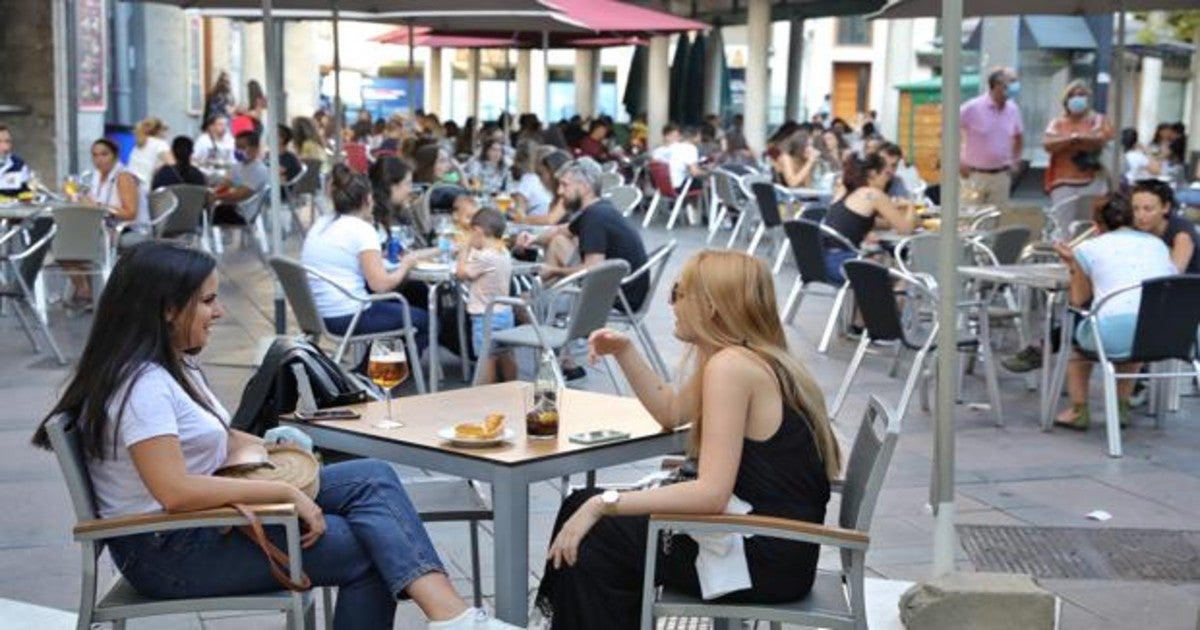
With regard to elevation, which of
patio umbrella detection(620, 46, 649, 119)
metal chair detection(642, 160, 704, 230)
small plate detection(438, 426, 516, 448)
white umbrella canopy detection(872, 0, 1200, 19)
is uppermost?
white umbrella canopy detection(872, 0, 1200, 19)

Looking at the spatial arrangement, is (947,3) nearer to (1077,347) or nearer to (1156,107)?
(1077,347)

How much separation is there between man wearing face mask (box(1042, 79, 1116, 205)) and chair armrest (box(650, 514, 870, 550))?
30.9ft

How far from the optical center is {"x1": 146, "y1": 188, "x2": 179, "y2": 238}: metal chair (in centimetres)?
1154

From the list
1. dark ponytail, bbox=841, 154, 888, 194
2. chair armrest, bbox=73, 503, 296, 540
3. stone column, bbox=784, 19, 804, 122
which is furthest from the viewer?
stone column, bbox=784, 19, 804, 122

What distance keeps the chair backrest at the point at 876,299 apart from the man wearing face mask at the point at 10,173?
6.32 metres

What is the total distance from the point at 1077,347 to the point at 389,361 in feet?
15.0

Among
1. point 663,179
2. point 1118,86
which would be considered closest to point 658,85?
point 663,179

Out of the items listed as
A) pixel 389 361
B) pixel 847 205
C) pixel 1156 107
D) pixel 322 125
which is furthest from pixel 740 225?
pixel 1156 107

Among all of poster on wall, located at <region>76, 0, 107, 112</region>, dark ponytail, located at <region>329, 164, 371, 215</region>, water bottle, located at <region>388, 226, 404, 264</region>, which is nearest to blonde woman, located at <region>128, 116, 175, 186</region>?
poster on wall, located at <region>76, 0, 107, 112</region>

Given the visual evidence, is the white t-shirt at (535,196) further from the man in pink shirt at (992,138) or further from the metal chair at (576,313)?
the man in pink shirt at (992,138)

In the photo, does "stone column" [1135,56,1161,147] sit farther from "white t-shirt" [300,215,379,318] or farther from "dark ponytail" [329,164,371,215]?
"white t-shirt" [300,215,379,318]

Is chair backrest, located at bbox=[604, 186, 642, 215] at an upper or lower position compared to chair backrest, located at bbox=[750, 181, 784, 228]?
upper

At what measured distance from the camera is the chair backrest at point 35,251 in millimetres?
9250

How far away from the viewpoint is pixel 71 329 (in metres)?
10.6
